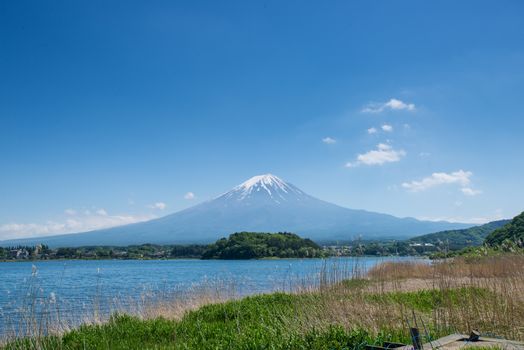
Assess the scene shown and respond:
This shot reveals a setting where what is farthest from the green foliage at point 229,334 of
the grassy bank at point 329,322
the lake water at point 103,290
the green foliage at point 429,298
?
the green foliage at point 429,298

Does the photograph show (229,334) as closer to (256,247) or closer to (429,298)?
(429,298)

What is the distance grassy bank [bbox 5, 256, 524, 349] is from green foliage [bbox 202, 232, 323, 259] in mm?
48918

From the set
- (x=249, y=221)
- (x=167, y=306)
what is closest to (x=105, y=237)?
(x=249, y=221)

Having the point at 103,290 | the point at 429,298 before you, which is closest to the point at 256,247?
the point at 103,290

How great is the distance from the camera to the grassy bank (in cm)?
545

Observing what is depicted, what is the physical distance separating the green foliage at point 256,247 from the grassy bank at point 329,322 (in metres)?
48.9

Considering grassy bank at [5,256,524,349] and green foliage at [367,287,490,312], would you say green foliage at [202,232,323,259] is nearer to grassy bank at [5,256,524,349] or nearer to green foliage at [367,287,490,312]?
green foliage at [367,287,490,312]

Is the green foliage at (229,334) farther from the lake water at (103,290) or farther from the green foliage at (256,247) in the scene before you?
the green foliage at (256,247)

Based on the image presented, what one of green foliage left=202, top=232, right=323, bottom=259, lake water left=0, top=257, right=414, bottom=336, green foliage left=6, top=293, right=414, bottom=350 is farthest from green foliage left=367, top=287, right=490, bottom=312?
green foliage left=202, top=232, right=323, bottom=259

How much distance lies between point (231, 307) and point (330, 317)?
3.15m

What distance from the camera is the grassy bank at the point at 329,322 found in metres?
5.45

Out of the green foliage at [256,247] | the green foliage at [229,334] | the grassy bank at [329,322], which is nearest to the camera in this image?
the green foliage at [229,334]

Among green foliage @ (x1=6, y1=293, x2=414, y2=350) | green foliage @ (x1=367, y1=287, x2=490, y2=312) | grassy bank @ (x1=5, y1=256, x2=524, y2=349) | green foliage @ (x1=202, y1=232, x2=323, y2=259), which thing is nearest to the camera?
green foliage @ (x1=6, y1=293, x2=414, y2=350)

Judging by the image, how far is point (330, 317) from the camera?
724 cm
